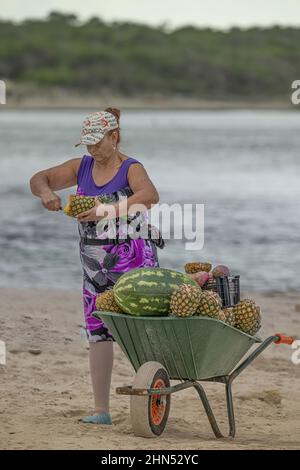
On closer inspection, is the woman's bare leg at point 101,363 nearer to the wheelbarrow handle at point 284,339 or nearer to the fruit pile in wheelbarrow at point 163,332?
the fruit pile in wheelbarrow at point 163,332

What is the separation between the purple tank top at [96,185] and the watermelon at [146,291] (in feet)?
1.94

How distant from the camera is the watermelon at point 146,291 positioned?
6762mm

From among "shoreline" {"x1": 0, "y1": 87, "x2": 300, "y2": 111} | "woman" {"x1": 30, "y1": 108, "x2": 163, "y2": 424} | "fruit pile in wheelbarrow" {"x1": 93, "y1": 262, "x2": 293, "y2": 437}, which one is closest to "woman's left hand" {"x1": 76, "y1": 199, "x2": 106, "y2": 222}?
"woman" {"x1": 30, "y1": 108, "x2": 163, "y2": 424}

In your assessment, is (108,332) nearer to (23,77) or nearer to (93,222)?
(93,222)

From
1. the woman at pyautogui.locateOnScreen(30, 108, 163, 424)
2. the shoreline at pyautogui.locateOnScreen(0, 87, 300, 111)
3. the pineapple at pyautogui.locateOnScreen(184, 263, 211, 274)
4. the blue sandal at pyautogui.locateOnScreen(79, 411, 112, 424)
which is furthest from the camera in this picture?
the shoreline at pyautogui.locateOnScreen(0, 87, 300, 111)

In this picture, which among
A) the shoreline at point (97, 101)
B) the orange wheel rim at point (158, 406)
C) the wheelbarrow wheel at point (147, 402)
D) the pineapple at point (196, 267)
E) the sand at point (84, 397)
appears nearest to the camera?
the wheelbarrow wheel at point (147, 402)

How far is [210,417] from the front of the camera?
715cm

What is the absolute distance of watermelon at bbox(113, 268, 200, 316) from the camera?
6.76m

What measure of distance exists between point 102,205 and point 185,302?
80 centimetres

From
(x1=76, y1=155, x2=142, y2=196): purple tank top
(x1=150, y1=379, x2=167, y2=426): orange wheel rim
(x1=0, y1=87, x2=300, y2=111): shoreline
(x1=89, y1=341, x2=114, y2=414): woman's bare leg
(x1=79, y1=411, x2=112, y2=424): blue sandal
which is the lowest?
(x1=79, y1=411, x2=112, y2=424): blue sandal

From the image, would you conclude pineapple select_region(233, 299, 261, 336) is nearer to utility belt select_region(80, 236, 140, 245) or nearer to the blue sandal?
utility belt select_region(80, 236, 140, 245)

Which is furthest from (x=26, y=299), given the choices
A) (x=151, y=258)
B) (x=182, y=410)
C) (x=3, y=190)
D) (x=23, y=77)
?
(x=23, y=77)

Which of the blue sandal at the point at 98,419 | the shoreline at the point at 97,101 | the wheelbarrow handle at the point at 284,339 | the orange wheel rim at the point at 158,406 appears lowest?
the blue sandal at the point at 98,419

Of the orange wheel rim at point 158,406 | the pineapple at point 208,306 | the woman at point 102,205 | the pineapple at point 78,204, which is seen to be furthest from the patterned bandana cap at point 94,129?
the orange wheel rim at point 158,406
